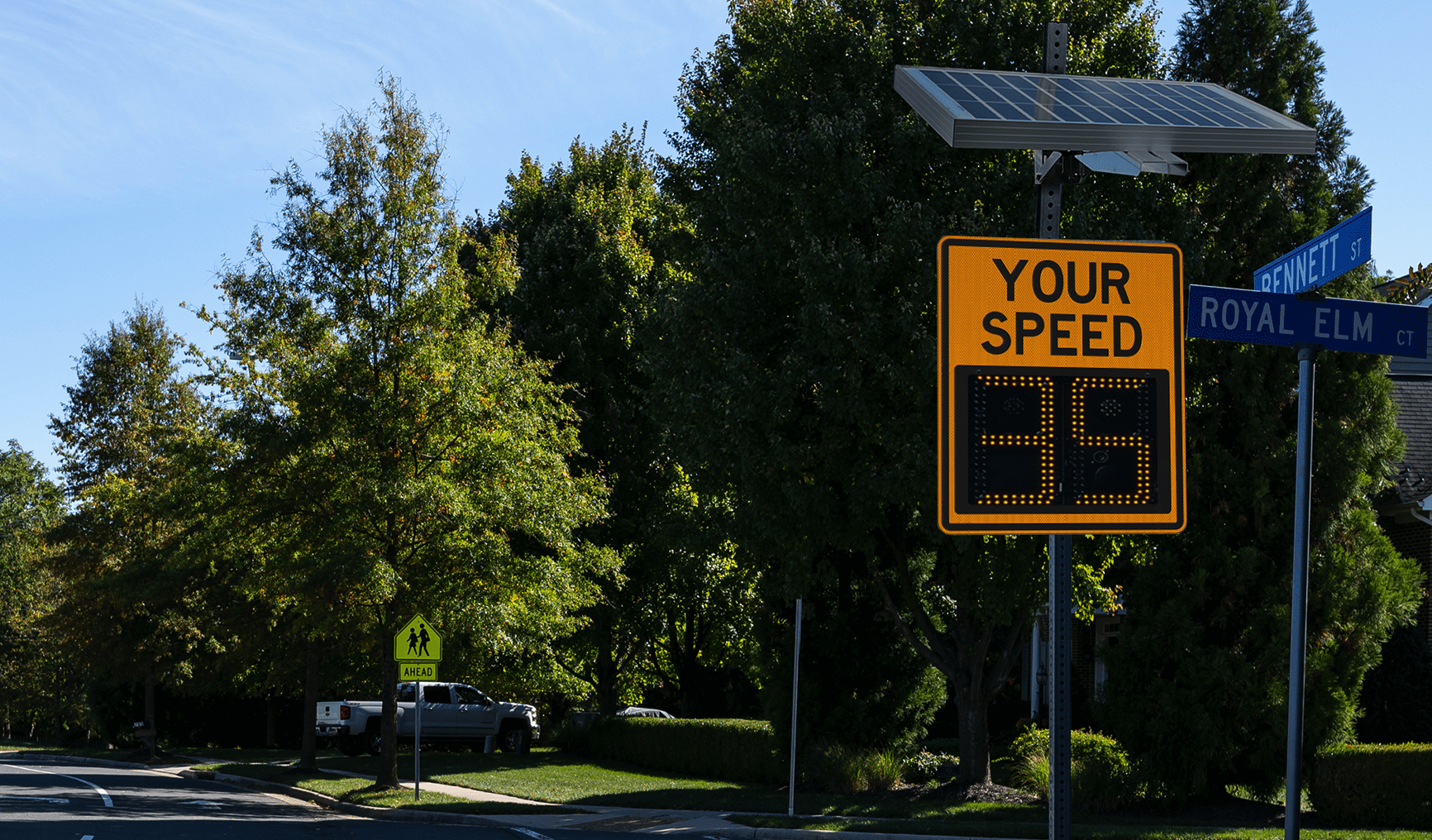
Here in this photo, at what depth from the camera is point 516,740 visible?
33156 millimetres

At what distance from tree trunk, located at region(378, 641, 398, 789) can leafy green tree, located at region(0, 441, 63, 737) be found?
2310 cm

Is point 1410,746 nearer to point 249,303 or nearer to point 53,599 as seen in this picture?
point 249,303

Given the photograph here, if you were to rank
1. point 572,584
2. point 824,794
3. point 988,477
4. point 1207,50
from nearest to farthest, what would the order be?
point 988,477 → point 1207,50 → point 824,794 → point 572,584

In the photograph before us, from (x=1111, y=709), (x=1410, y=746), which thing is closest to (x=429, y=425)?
(x=1111, y=709)

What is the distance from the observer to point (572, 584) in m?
24.5

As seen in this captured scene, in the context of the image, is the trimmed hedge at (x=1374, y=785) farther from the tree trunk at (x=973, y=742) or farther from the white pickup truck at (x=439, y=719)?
the white pickup truck at (x=439, y=719)

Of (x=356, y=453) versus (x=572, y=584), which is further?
(x=572, y=584)

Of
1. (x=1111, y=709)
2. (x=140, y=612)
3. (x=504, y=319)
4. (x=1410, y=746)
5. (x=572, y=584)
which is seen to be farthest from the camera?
(x=140, y=612)

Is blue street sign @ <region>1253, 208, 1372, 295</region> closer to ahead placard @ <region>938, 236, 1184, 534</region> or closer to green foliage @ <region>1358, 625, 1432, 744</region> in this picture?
ahead placard @ <region>938, 236, 1184, 534</region>

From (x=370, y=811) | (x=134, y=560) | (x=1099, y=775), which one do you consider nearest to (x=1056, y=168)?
(x=1099, y=775)

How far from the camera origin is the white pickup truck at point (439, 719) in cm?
3136

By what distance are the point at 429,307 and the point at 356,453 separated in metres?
3.11

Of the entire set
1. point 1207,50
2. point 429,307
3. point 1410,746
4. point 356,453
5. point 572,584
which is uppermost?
point 1207,50

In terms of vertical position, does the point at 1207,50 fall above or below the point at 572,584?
above
